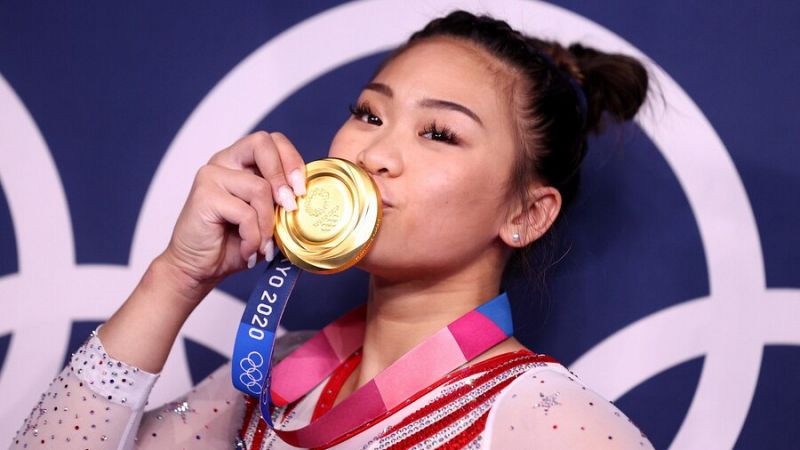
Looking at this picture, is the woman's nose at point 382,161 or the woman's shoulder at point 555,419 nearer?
the woman's shoulder at point 555,419

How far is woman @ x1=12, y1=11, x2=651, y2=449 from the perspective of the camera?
1474 millimetres

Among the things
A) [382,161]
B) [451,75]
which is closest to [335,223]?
[382,161]

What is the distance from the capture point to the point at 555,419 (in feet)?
4.49

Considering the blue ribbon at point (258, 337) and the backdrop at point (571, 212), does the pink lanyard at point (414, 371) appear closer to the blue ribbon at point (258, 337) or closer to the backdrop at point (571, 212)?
the blue ribbon at point (258, 337)

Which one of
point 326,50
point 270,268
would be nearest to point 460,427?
point 270,268

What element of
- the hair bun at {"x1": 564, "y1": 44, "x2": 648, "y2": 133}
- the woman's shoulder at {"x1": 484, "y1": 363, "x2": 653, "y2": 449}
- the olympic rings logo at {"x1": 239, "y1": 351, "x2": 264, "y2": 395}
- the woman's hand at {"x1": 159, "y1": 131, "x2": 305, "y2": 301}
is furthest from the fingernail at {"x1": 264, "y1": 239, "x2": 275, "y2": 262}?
the hair bun at {"x1": 564, "y1": 44, "x2": 648, "y2": 133}

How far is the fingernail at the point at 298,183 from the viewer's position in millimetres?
1459

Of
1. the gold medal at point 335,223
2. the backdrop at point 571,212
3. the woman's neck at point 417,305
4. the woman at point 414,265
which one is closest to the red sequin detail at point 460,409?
the woman at point 414,265

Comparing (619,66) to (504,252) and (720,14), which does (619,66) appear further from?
(504,252)

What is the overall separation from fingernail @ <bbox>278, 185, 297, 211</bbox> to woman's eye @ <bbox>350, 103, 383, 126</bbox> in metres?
0.27

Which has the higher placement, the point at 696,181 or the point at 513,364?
the point at 696,181

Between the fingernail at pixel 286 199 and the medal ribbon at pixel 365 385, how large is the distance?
0.40ft

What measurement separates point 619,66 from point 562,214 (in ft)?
1.02

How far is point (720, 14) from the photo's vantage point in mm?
2041
